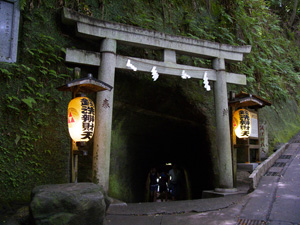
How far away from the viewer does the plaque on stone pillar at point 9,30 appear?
627 centimetres

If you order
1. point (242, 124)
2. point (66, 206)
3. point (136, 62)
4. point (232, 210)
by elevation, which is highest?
point (136, 62)

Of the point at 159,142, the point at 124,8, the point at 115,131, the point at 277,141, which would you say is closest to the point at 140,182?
the point at 159,142

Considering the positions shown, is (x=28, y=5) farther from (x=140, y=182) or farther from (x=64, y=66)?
(x=140, y=182)

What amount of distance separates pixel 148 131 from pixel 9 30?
7.68 meters

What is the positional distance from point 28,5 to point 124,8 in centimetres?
331

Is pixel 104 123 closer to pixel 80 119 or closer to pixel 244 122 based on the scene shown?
pixel 80 119

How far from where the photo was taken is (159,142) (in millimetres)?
14609

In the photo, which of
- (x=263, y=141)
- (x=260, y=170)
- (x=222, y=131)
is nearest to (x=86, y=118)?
(x=222, y=131)

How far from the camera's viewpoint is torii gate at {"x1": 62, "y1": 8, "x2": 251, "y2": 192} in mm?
6670

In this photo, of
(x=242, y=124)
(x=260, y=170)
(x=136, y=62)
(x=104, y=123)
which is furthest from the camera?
(x=242, y=124)

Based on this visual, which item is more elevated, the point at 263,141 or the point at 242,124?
the point at 242,124

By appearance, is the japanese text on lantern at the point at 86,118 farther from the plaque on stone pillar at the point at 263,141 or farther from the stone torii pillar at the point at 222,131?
the plaque on stone pillar at the point at 263,141

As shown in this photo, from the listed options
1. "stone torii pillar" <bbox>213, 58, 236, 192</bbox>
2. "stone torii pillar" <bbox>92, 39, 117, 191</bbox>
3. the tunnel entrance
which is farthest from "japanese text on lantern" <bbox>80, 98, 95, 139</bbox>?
"stone torii pillar" <bbox>213, 58, 236, 192</bbox>

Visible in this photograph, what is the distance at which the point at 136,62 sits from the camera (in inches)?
296
